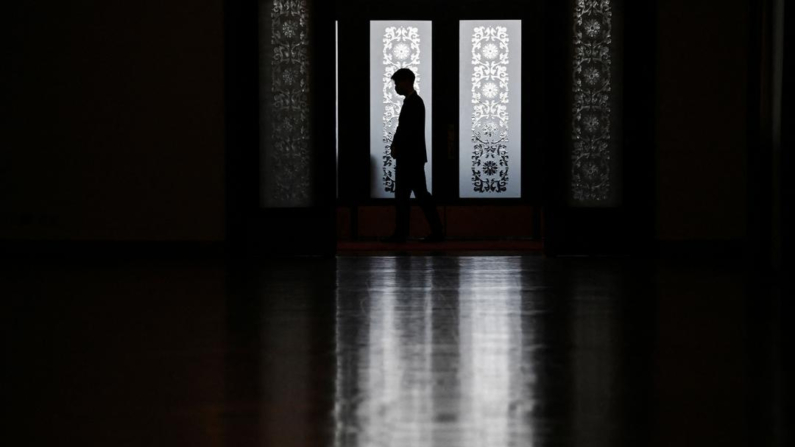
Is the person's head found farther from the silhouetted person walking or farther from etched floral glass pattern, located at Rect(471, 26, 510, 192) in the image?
etched floral glass pattern, located at Rect(471, 26, 510, 192)

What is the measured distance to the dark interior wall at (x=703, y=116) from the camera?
6809 millimetres

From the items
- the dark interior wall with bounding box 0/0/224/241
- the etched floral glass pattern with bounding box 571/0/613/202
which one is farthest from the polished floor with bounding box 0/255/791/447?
the etched floral glass pattern with bounding box 571/0/613/202

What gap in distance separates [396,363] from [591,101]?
4.49 m

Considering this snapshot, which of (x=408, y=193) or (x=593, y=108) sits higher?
(x=593, y=108)

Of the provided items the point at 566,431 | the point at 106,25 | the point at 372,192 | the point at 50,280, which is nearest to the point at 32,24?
the point at 106,25

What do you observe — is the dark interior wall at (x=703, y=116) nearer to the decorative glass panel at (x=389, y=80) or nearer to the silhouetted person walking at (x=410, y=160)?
the silhouetted person walking at (x=410, y=160)

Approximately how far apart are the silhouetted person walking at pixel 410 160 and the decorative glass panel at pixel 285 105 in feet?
5.36

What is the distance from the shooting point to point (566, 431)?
2023 mm

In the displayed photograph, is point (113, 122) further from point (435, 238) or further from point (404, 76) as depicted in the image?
point (435, 238)

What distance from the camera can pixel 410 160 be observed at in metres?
8.38

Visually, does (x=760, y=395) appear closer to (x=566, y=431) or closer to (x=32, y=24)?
(x=566, y=431)

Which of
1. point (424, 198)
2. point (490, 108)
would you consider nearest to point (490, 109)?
point (490, 108)

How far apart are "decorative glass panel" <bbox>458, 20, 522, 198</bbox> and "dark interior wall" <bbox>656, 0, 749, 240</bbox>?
2.81m

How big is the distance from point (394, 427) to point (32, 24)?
579cm
